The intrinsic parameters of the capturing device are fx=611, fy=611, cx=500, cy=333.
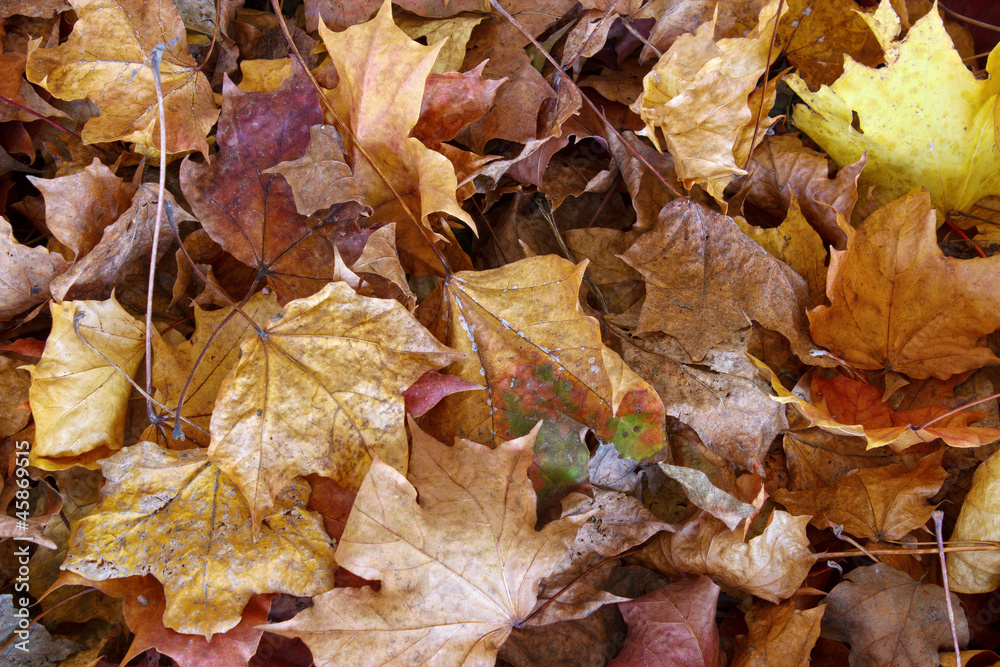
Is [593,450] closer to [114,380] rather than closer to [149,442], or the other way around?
[149,442]

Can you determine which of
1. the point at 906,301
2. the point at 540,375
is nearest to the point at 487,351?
the point at 540,375

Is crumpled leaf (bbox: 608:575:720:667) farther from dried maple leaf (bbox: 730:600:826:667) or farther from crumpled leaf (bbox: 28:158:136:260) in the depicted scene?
crumpled leaf (bbox: 28:158:136:260)

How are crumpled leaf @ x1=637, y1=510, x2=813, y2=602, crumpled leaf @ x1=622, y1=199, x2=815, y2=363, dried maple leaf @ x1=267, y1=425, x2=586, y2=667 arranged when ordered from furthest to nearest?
crumpled leaf @ x1=622, y1=199, x2=815, y2=363 < crumpled leaf @ x1=637, y1=510, x2=813, y2=602 < dried maple leaf @ x1=267, y1=425, x2=586, y2=667

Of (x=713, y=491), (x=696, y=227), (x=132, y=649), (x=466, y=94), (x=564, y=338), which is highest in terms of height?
(x=466, y=94)

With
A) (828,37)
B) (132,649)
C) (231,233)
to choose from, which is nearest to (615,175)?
(828,37)

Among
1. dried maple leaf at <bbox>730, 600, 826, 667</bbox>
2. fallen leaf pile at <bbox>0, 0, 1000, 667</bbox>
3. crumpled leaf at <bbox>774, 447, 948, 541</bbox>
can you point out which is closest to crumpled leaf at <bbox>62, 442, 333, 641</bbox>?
fallen leaf pile at <bbox>0, 0, 1000, 667</bbox>

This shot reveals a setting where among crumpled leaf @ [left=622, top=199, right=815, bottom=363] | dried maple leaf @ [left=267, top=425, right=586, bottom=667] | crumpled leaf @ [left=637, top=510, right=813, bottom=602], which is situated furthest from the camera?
crumpled leaf @ [left=622, top=199, right=815, bottom=363]
